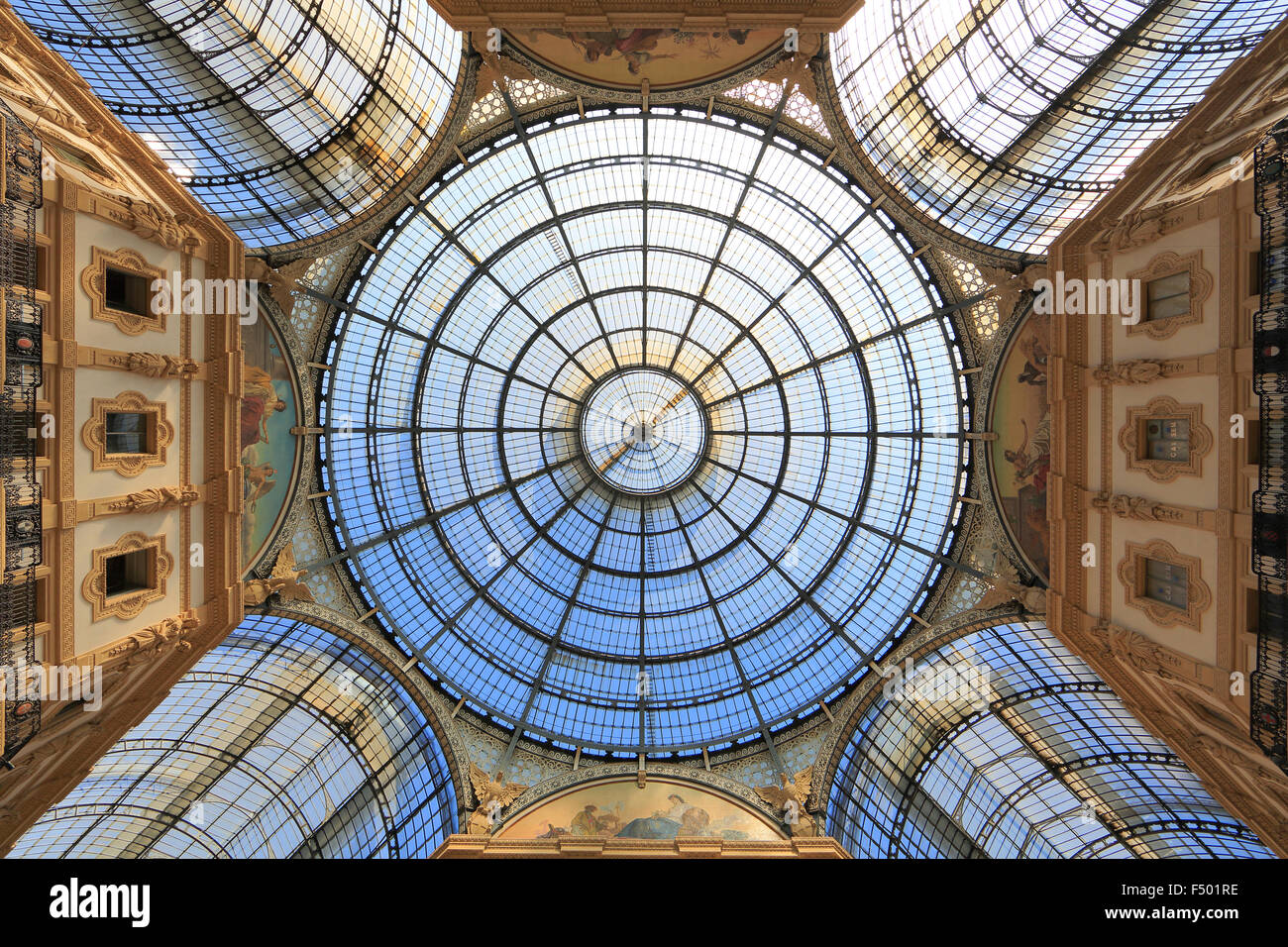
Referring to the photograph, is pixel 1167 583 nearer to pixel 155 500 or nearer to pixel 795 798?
pixel 795 798

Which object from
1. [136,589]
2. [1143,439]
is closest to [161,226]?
[136,589]

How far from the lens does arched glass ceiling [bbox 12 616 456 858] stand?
20.5 meters

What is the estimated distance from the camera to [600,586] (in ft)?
100

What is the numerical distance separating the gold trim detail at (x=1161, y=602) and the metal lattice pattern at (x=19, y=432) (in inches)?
923

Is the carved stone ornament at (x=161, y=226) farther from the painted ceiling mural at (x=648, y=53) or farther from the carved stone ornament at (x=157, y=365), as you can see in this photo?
the painted ceiling mural at (x=648, y=53)

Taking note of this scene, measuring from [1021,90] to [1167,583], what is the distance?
14.3 metres

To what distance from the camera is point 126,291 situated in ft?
49.3

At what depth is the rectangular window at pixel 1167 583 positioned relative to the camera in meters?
14.9

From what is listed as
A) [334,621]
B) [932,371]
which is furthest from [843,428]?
[334,621]

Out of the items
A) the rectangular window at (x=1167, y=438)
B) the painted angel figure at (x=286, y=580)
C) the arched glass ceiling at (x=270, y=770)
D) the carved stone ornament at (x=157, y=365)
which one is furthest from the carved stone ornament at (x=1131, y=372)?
the arched glass ceiling at (x=270, y=770)

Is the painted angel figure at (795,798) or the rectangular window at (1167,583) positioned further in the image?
the painted angel figure at (795,798)

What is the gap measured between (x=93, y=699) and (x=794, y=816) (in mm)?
22320

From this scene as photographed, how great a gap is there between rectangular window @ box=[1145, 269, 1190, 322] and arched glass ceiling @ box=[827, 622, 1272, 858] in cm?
1186

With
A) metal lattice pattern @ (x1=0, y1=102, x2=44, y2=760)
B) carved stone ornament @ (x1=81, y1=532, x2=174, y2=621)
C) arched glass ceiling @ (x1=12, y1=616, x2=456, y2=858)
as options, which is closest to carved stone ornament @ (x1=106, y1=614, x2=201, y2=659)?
carved stone ornament @ (x1=81, y1=532, x2=174, y2=621)
